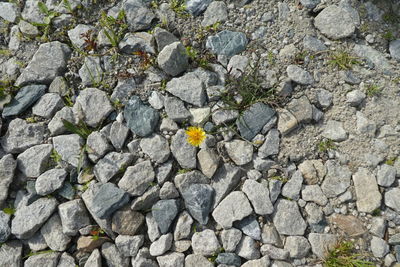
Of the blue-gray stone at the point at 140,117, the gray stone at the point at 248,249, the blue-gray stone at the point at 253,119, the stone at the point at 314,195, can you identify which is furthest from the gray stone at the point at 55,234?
the stone at the point at 314,195

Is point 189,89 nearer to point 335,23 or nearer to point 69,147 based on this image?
point 69,147

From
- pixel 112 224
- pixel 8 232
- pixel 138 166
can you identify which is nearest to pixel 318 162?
pixel 138 166

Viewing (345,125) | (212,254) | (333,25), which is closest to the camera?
(212,254)

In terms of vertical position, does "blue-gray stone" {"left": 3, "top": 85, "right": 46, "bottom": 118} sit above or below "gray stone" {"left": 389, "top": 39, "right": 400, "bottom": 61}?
above

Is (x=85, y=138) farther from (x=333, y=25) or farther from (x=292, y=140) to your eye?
(x=333, y=25)

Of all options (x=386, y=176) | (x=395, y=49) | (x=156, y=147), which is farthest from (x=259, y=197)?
(x=395, y=49)

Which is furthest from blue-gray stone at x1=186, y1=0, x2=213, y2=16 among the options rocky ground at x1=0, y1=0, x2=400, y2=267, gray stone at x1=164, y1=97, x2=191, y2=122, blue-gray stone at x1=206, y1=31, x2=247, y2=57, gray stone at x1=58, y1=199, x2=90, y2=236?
gray stone at x1=58, y1=199, x2=90, y2=236

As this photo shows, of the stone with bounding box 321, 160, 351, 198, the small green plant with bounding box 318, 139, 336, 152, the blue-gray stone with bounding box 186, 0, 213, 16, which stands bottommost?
the stone with bounding box 321, 160, 351, 198

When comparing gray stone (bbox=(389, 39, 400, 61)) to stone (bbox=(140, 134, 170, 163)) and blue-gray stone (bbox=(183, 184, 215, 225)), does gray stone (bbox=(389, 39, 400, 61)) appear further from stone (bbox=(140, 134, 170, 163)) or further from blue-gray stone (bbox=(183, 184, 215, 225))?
stone (bbox=(140, 134, 170, 163))
